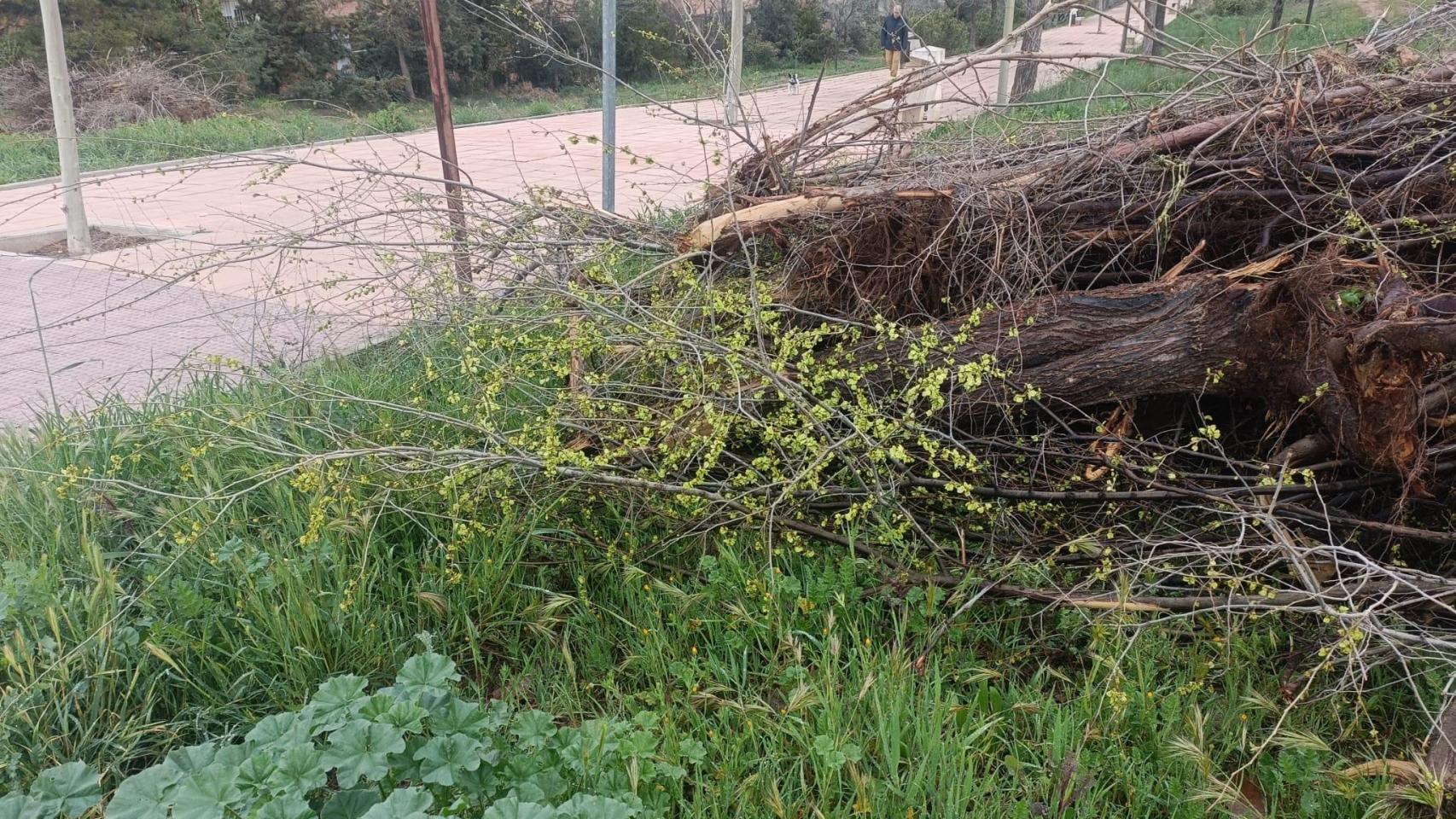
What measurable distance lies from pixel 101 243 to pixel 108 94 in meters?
11.3

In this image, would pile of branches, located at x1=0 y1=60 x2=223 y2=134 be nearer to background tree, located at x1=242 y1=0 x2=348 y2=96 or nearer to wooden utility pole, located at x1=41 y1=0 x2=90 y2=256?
background tree, located at x1=242 y1=0 x2=348 y2=96

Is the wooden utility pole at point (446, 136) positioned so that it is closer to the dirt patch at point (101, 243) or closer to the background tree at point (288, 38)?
the dirt patch at point (101, 243)

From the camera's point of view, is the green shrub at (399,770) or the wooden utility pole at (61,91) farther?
the wooden utility pole at (61,91)

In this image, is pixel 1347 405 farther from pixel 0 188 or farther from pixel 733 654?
pixel 0 188

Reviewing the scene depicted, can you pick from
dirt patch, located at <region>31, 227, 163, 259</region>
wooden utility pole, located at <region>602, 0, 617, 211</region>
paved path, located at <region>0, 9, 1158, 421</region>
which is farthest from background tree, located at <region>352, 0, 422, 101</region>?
wooden utility pole, located at <region>602, 0, 617, 211</region>

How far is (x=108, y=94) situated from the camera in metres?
18.2

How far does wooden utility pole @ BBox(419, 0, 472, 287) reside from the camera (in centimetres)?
453

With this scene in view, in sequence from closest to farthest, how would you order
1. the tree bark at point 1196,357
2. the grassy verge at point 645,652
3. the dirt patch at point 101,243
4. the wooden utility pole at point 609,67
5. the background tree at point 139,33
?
the grassy verge at point 645,652 → the tree bark at point 1196,357 → the wooden utility pole at point 609,67 → the dirt patch at point 101,243 → the background tree at point 139,33

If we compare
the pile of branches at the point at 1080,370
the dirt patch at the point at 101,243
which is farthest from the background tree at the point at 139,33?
the pile of branches at the point at 1080,370

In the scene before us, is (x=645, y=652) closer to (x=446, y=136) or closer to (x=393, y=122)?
(x=446, y=136)

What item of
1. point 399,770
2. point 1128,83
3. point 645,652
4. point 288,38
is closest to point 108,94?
point 288,38

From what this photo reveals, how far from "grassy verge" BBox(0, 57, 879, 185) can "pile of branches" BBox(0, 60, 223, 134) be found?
0.64 metres

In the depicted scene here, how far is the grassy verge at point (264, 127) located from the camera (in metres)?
10.7

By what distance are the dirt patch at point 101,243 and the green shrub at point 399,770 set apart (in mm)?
8335
